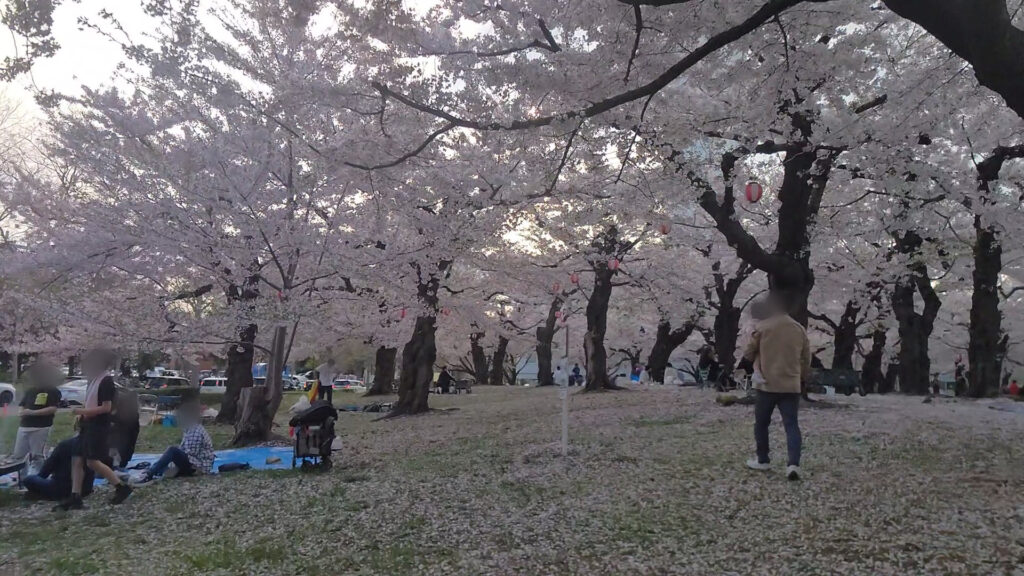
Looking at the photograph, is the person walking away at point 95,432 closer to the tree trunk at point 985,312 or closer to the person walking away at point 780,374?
the person walking away at point 780,374

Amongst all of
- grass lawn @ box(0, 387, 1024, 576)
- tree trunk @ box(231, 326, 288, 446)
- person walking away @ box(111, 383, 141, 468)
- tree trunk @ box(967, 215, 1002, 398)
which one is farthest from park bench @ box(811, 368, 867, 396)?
person walking away @ box(111, 383, 141, 468)

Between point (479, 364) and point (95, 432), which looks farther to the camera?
point (479, 364)

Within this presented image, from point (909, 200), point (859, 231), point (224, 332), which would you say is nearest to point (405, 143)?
point (224, 332)

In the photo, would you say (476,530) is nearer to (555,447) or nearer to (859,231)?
(555,447)

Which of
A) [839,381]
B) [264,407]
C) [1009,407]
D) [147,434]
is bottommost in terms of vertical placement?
[147,434]

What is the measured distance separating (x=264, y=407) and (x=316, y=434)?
330 centimetres

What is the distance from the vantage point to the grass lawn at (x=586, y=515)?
377 centimetres

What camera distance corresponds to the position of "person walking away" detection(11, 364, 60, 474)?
6.80 m

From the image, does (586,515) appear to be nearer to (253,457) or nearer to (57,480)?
(57,480)

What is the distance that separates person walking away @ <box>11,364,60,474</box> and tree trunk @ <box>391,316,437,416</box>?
8179 mm

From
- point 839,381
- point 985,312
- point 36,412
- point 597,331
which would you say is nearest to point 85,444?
point 36,412

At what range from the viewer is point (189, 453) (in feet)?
23.1

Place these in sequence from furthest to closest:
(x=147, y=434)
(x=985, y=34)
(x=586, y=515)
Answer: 1. (x=147, y=434)
2. (x=586, y=515)
3. (x=985, y=34)

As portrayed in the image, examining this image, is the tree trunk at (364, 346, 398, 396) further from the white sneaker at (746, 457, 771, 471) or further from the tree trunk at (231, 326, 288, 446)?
the white sneaker at (746, 457, 771, 471)
